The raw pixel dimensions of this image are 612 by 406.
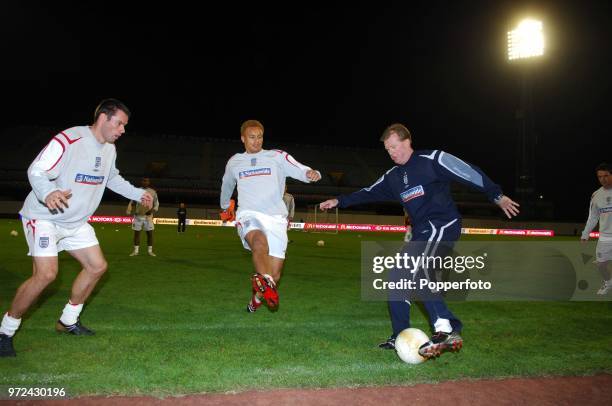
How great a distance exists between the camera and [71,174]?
4855mm

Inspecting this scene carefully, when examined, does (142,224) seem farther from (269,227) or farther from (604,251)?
(604,251)

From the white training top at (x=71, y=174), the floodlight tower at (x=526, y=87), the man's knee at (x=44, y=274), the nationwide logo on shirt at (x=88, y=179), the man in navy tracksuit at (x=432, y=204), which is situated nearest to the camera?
the white training top at (x=71, y=174)

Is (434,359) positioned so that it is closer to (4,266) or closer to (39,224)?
(39,224)

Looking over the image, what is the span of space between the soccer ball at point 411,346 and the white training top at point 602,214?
650 centimetres

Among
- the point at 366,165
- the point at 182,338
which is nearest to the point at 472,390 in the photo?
the point at 182,338

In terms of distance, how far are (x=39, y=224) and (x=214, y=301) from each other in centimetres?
354

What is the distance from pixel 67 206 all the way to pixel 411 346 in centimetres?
344

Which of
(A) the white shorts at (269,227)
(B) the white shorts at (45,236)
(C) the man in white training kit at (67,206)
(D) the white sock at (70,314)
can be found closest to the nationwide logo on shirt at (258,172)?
(A) the white shorts at (269,227)

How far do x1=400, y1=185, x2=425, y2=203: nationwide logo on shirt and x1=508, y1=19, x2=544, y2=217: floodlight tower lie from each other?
112 feet

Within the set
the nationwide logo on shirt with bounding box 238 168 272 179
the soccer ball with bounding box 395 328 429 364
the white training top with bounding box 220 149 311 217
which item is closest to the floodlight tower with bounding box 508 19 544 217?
the white training top with bounding box 220 149 311 217

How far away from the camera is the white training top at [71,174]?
4.54m

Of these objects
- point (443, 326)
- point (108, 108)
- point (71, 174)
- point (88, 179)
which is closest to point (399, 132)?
point (443, 326)

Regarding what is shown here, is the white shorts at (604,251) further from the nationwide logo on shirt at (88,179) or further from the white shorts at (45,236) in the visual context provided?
the white shorts at (45,236)

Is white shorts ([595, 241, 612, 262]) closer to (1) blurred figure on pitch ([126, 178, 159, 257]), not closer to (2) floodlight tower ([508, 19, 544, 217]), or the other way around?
(1) blurred figure on pitch ([126, 178, 159, 257])
